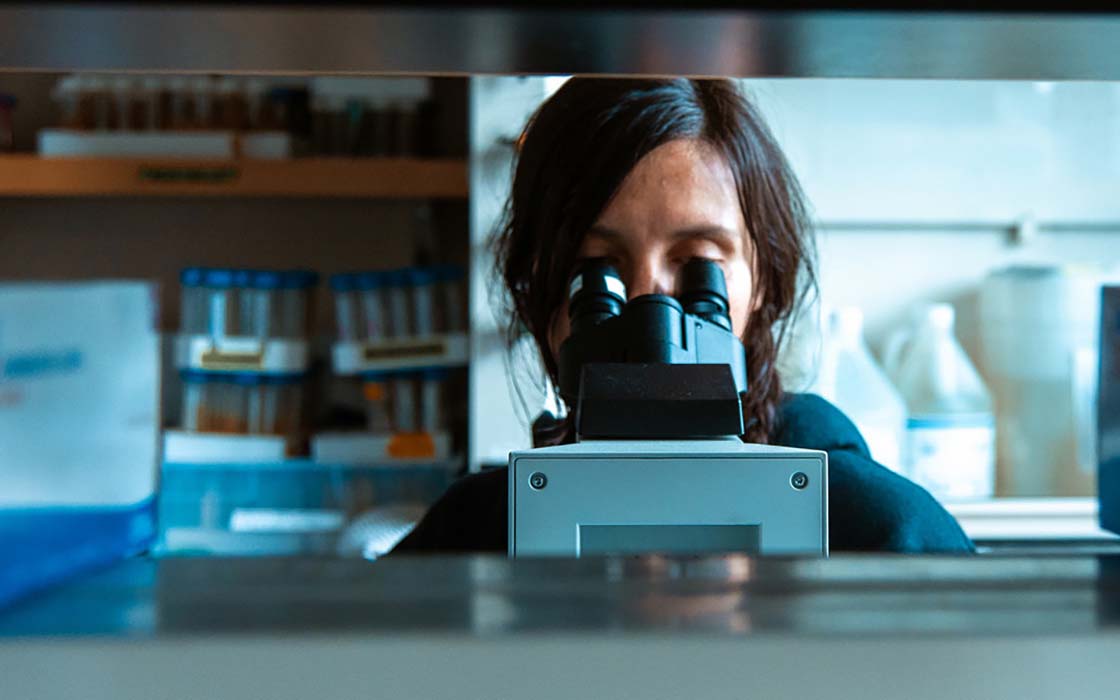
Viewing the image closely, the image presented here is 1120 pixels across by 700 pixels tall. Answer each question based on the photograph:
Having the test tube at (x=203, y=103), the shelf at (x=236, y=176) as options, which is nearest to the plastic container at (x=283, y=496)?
the shelf at (x=236, y=176)

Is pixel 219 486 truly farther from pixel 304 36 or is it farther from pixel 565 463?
pixel 304 36

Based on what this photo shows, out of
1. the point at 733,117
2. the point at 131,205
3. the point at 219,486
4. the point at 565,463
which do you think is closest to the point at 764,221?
the point at 733,117

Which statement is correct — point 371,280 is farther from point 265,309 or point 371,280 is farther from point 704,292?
point 704,292

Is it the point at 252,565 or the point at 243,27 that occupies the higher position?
the point at 243,27

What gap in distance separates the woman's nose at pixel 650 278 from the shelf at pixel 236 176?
1130 millimetres

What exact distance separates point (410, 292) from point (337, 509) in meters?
0.43

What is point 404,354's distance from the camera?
218cm

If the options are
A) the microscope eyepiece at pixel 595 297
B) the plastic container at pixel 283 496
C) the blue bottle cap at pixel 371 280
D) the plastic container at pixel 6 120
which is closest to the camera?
the microscope eyepiece at pixel 595 297

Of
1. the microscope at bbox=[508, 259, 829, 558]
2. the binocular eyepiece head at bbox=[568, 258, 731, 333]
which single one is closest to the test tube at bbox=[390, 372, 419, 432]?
the binocular eyepiece head at bbox=[568, 258, 731, 333]

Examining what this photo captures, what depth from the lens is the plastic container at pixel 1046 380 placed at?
1960mm

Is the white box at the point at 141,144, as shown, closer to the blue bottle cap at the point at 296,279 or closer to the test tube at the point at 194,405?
the blue bottle cap at the point at 296,279

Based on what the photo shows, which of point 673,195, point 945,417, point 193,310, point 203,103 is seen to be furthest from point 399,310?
→ point 673,195

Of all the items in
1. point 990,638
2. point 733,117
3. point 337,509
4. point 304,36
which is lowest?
point 337,509

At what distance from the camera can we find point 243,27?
35 cm
